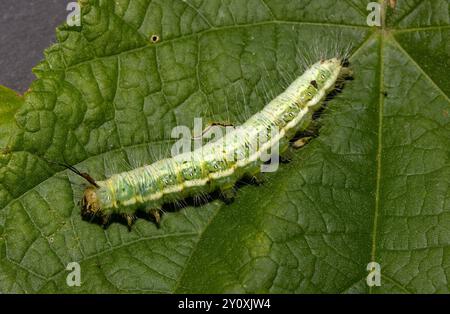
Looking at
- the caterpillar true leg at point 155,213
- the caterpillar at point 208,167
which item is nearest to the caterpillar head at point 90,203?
the caterpillar at point 208,167

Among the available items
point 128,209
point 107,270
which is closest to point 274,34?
point 128,209

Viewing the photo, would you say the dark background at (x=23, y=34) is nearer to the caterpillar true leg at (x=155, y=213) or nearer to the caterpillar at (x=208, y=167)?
the caterpillar at (x=208, y=167)

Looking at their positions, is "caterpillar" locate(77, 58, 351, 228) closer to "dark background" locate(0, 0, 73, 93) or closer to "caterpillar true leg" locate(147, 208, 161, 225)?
"caterpillar true leg" locate(147, 208, 161, 225)

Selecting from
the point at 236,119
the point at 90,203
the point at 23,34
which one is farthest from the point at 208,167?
the point at 23,34

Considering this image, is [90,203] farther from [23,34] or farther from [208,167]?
[23,34]

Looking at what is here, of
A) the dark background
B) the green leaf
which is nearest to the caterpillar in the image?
the green leaf

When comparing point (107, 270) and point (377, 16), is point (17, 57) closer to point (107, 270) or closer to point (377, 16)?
point (107, 270)
